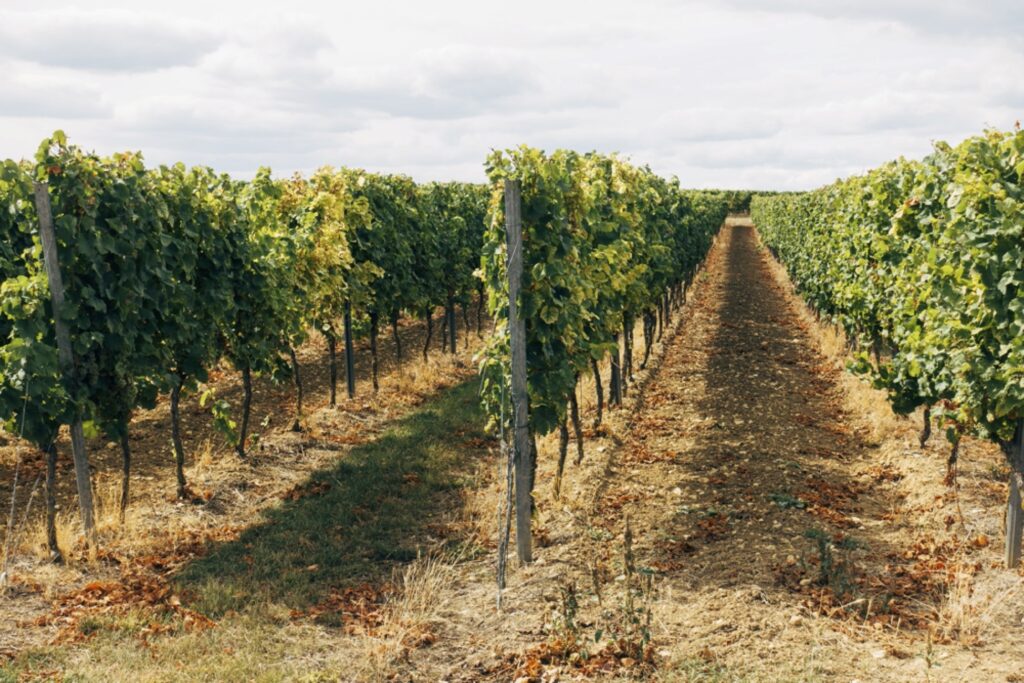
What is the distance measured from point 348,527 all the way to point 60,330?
3.57 metres

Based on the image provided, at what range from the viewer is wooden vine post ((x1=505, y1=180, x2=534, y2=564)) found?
302 inches

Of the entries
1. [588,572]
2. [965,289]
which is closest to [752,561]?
[588,572]

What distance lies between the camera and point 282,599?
721cm

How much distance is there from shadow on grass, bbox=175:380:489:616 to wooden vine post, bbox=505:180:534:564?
1.25 m

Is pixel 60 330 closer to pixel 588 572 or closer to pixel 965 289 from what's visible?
pixel 588 572

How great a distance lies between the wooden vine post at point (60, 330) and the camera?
7840mm

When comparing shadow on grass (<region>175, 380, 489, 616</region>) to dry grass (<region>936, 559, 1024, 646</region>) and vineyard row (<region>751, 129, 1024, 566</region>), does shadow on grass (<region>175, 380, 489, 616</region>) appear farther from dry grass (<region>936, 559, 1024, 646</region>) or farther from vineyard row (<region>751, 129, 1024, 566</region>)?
vineyard row (<region>751, 129, 1024, 566</region>)

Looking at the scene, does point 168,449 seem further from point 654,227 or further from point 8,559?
point 654,227

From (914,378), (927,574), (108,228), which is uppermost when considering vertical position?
(108,228)

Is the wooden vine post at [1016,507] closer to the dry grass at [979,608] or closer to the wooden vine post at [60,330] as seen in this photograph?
the dry grass at [979,608]

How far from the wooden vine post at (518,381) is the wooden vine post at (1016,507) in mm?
4503

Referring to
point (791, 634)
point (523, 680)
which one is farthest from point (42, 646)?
point (791, 634)

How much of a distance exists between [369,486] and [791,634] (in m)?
5.67

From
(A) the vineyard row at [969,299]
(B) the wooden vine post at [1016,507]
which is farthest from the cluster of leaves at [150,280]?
(B) the wooden vine post at [1016,507]
